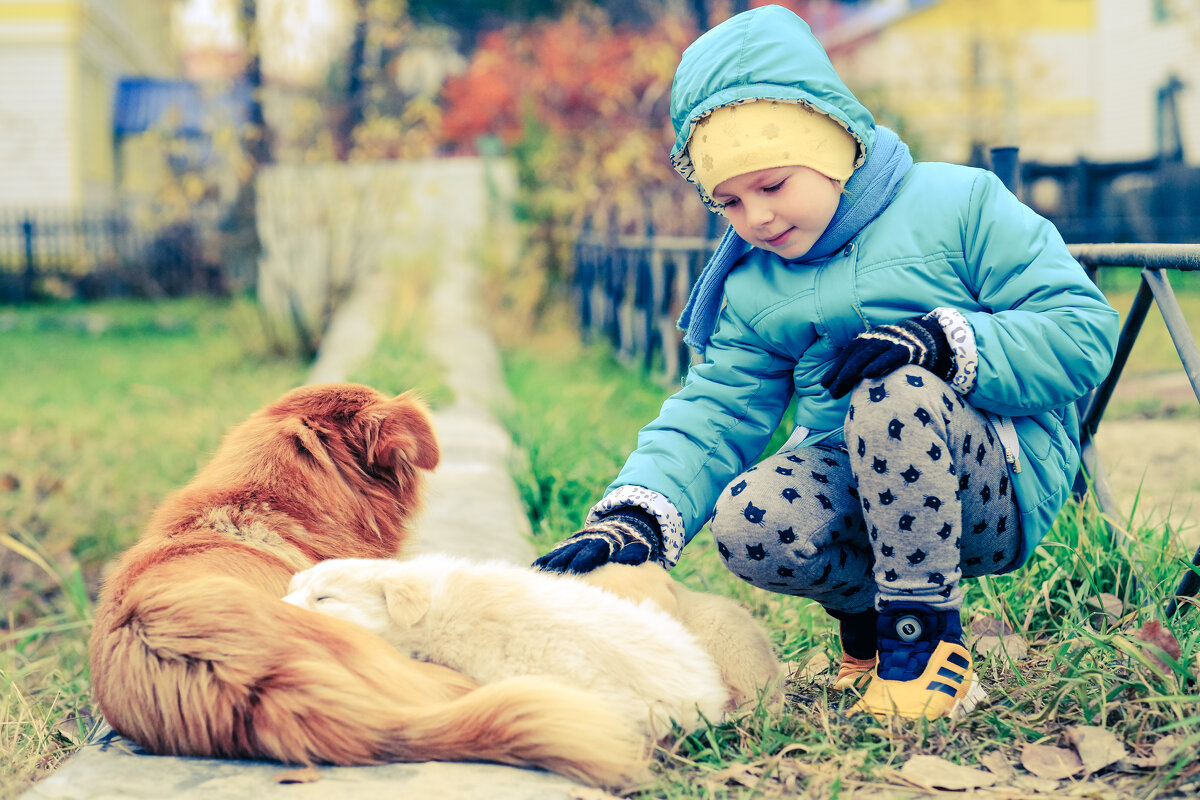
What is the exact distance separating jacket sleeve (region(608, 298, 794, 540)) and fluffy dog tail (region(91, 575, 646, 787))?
74 cm

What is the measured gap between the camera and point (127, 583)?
1988 mm

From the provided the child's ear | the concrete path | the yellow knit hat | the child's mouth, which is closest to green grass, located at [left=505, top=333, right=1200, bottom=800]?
the concrete path

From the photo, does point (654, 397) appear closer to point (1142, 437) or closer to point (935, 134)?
point (1142, 437)

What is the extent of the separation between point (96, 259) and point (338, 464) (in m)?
17.2

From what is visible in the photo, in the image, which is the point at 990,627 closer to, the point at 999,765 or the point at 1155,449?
the point at 999,765

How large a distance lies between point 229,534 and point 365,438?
375mm

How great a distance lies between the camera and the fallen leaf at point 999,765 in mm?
1893

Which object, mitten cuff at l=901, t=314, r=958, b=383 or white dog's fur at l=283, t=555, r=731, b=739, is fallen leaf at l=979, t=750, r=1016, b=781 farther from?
mitten cuff at l=901, t=314, r=958, b=383

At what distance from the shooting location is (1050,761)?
6.31 ft

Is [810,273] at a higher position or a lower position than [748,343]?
higher

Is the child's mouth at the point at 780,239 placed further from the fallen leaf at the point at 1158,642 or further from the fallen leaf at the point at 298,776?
the fallen leaf at the point at 298,776

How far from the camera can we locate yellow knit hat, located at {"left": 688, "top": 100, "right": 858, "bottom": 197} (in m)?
2.15

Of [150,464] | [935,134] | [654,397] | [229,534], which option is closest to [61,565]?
[150,464]

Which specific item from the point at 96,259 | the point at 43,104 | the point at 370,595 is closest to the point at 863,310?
the point at 370,595
